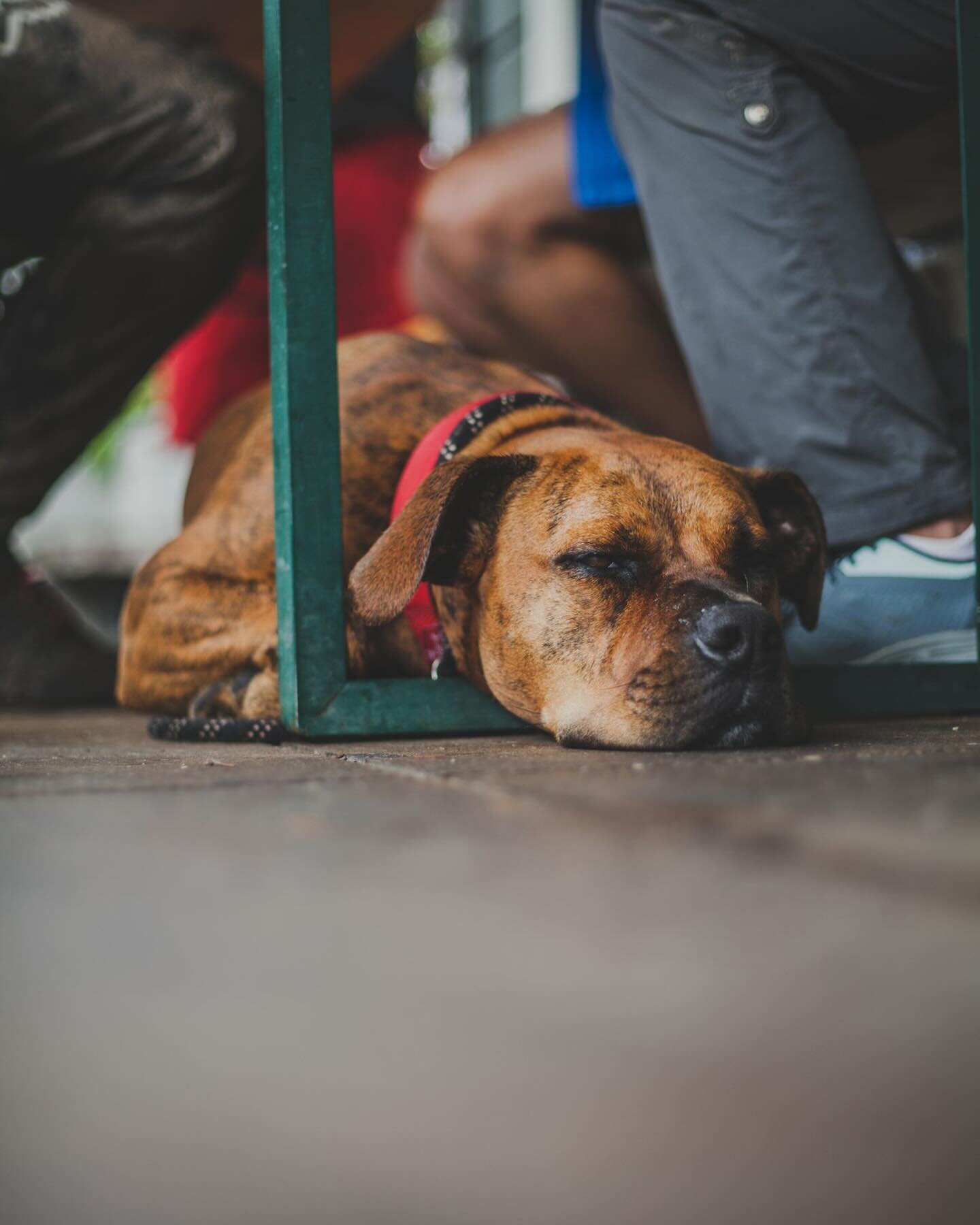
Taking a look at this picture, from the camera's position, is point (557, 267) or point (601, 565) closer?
point (601, 565)

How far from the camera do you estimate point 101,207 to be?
10.4 ft

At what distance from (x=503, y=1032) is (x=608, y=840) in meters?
0.36

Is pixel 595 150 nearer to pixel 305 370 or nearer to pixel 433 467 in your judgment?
pixel 433 467

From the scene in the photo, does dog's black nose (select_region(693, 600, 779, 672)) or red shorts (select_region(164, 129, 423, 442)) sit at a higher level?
red shorts (select_region(164, 129, 423, 442))

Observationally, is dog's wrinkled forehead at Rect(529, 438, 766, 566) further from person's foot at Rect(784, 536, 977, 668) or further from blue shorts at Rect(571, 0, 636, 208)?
blue shorts at Rect(571, 0, 636, 208)

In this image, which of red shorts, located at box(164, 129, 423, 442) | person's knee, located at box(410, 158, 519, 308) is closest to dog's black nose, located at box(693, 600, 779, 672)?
person's knee, located at box(410, 158, 519, 308)

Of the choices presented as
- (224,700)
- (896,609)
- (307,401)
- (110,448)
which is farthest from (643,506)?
(110,448)

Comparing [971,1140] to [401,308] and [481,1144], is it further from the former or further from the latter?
[401,308]

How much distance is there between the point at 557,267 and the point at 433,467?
4.17ft

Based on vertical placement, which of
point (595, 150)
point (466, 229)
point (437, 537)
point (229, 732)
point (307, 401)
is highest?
point (595, 150)

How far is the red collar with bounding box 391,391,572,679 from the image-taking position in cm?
233

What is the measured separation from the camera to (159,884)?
834mm

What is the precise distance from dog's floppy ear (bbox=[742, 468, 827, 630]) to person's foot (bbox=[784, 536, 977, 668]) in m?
0.13

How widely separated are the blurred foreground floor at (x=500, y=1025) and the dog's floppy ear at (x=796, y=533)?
1.35m
